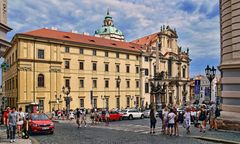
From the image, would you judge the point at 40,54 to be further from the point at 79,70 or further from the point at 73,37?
the point at 73,37

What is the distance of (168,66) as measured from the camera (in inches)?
3189

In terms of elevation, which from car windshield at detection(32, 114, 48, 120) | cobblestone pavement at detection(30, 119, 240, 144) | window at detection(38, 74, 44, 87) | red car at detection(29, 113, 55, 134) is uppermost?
window at detection(38, 74, 44, 87)

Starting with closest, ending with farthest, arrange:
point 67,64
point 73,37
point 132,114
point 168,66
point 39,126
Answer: point 39,126 → point 132,114 → point 67,64 → point 73,37 → point 168,66

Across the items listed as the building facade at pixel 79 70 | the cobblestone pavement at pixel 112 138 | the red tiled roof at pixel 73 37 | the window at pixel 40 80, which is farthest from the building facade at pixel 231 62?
the red tiled roof at pixel 73 37

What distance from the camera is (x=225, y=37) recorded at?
20312mm

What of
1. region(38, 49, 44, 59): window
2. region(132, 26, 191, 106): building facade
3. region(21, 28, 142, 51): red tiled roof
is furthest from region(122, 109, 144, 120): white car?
region(132, 26, 191, 106): building facade

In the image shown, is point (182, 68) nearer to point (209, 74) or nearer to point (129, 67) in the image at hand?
point (129, 67)

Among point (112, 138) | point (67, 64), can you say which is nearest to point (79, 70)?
point (67, 64)

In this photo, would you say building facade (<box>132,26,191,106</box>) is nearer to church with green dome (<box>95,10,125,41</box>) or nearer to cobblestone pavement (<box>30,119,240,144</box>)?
church with green dome (<box>95,10,125,41</box>)

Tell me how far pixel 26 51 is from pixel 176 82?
44846 millimetres

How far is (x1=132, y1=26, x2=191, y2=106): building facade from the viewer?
7306 cm

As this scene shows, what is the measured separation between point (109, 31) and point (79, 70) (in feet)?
178

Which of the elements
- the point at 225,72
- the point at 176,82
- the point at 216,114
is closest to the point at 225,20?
the point at 225,72

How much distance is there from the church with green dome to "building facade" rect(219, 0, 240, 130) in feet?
293
